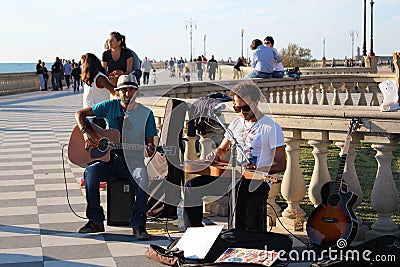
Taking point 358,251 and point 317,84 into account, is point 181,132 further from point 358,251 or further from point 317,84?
point 317,84

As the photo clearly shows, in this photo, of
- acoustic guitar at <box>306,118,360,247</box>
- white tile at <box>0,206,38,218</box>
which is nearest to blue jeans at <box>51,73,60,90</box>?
white tile at <box>0,206,38,218</box>

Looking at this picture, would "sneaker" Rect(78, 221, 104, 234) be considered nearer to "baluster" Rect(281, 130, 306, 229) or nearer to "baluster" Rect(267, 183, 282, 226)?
"baluster" Rect(267, 183, 282, 226)

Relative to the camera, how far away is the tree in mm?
55719

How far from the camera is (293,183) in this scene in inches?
257

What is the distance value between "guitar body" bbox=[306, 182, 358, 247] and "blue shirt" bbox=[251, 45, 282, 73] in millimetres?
9537

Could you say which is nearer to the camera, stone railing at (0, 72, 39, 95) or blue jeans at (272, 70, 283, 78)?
blue jeans at (272, 70, 283, 78)

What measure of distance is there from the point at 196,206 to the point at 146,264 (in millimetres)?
746

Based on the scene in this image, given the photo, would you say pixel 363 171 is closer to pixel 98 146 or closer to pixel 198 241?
pixel 98 146

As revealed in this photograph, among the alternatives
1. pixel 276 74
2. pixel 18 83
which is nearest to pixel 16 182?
pixel 276 74

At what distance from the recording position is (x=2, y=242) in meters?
6.27

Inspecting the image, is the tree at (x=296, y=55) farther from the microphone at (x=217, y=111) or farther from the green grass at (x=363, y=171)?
the microphone at (x=217, y=111)

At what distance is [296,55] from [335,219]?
5314 centimetres

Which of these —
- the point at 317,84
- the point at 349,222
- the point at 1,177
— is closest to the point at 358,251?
the point at 349,222

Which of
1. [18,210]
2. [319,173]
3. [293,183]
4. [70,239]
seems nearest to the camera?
[319,173]
